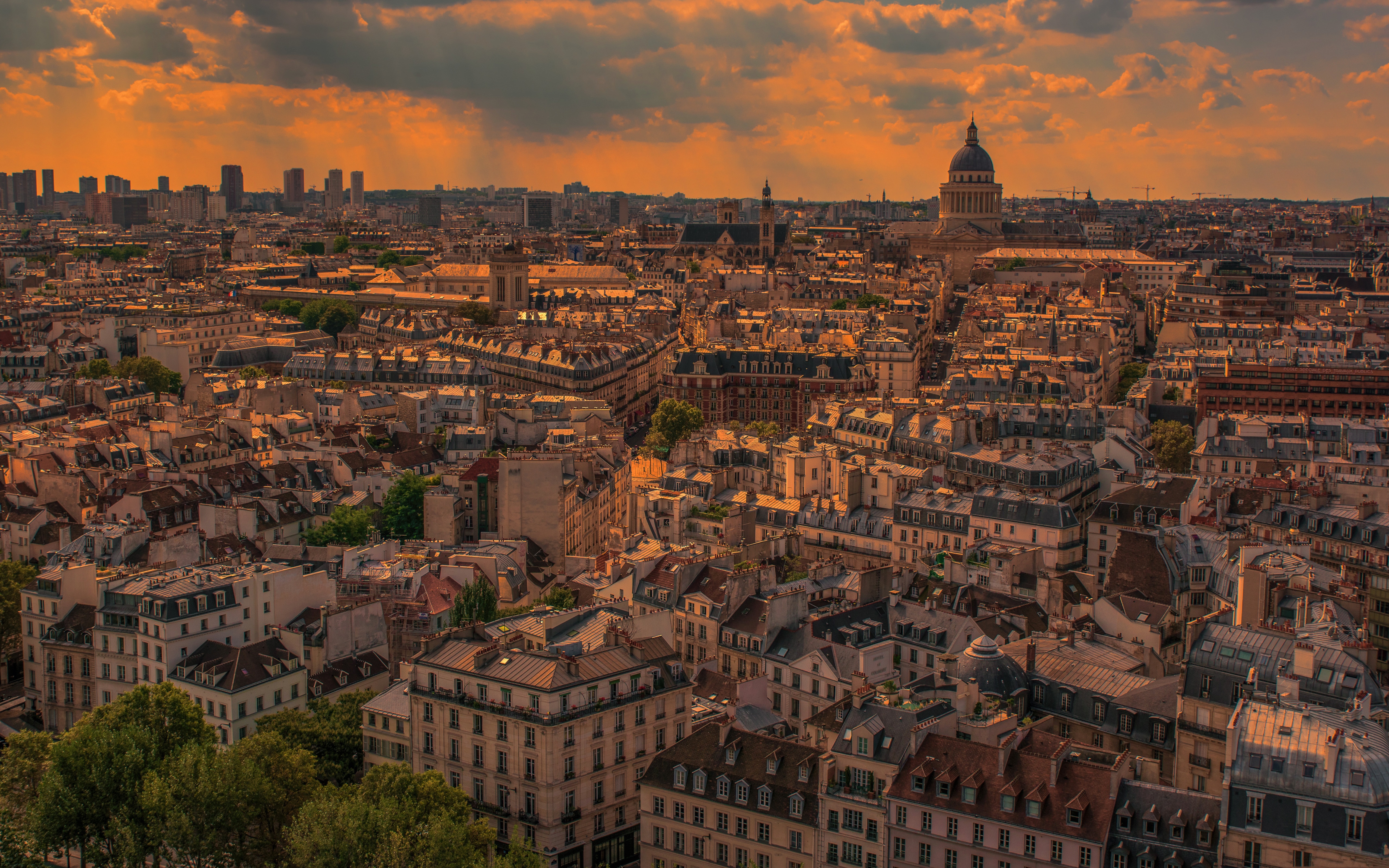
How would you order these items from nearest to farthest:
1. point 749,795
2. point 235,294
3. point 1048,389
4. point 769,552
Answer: point 749,795 < point 769,552 < point 1048,389 < point 235,294

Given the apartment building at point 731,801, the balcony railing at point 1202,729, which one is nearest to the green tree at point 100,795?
the apartment building at point 731,801

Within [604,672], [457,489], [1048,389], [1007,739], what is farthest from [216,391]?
[1007,739]

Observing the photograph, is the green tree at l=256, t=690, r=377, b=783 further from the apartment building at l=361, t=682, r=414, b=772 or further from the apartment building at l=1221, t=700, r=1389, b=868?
the apartment building at l=1221, t=700, r=1389, b=868

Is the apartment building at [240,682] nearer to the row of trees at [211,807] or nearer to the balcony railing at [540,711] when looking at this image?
the row of trees at [211,807]

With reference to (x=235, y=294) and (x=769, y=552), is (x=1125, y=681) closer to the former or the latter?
(x=769, y=552)

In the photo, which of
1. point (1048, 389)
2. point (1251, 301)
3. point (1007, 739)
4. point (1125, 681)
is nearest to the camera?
point (1007, 739)

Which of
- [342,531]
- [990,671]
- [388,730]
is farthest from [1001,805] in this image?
[342,531]

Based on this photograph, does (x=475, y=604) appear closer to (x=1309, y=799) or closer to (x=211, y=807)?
(x=211, y=807)

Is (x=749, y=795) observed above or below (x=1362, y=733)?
below
